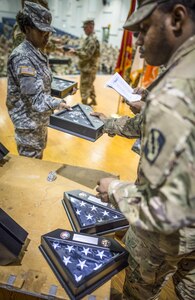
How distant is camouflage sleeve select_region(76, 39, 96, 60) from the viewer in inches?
176

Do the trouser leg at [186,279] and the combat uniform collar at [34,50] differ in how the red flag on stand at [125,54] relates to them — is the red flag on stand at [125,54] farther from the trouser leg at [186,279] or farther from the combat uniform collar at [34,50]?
the trouser leg at [186,279]

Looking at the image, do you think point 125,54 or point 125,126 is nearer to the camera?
point 125,126

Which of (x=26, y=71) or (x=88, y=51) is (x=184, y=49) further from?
(x=88, y=51)

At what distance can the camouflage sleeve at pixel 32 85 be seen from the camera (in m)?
1.62

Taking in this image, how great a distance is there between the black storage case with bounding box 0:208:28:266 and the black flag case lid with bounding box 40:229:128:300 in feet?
0.37

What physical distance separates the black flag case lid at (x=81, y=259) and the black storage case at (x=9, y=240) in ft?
0.37

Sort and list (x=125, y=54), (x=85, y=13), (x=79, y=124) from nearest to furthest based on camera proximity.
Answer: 1. (x=79, y=124)
2. (x=125, y=54)
3. (x=85, y=13)

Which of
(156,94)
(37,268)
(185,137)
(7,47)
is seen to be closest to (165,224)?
(185,137)

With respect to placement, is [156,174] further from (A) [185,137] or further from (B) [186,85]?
(B) [186,85]

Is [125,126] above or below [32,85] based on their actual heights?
below

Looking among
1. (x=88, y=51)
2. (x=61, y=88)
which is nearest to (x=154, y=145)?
(x=61, y=88)

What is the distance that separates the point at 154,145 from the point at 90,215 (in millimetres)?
859

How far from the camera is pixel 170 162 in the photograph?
23.6 inches

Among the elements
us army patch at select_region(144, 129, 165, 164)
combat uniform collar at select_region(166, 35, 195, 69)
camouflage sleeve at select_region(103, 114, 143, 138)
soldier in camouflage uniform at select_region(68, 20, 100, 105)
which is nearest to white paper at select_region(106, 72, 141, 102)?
camouflage sleeve at select_region(103, 114, 143, 138)
